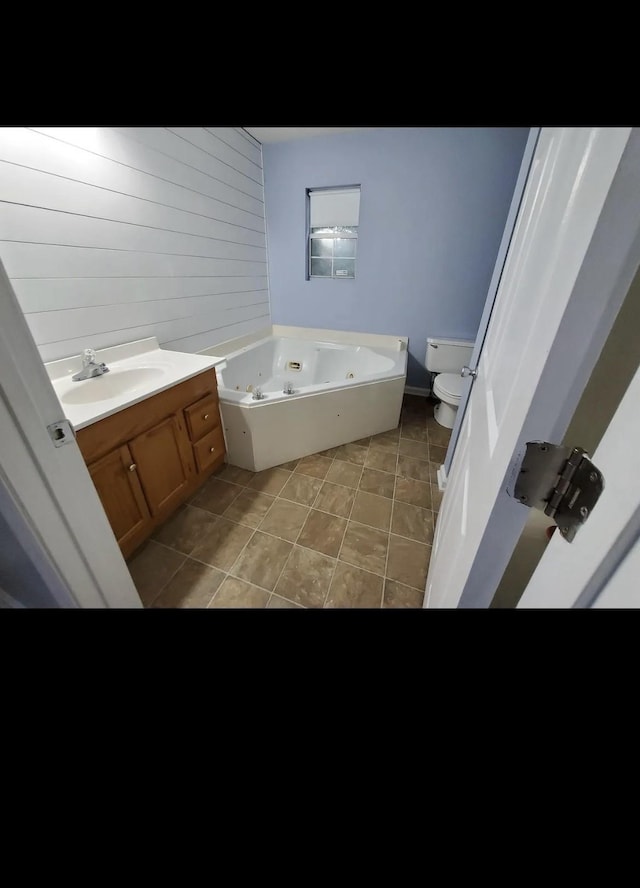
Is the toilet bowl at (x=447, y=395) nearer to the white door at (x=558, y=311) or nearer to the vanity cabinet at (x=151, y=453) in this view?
the vanity cabinet at (x=151, y=453)

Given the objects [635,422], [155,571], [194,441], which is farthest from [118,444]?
[635,422]

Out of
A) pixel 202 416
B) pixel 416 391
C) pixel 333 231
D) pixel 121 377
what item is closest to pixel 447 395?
pixel 416 391

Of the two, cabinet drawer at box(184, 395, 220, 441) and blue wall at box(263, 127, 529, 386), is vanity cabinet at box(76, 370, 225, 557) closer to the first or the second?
cabinet drawer at box(184, 395, 220, 441)

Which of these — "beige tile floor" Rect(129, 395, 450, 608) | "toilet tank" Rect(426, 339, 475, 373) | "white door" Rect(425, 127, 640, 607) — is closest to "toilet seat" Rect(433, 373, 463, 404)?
"toilet tank" Rect(426, 339, 475, 373)

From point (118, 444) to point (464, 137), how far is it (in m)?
3.22

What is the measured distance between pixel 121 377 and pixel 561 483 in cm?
182

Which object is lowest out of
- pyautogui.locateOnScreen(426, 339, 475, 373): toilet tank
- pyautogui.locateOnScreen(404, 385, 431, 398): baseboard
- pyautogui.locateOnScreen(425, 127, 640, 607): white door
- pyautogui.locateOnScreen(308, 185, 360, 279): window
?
pyautogui.locateOnScreen(404, 385, 431, 398): baseboard

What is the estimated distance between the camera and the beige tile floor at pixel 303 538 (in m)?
1.31

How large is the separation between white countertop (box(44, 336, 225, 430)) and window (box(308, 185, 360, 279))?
192 cm

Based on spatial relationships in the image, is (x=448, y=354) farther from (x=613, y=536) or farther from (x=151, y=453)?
(x=613, y=536)

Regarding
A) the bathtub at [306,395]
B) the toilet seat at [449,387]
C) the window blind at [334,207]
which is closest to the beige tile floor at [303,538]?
the bathtub at [306,395]

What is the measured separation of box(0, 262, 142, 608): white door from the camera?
0.53 meters

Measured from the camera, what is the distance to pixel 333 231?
9.37 feet
